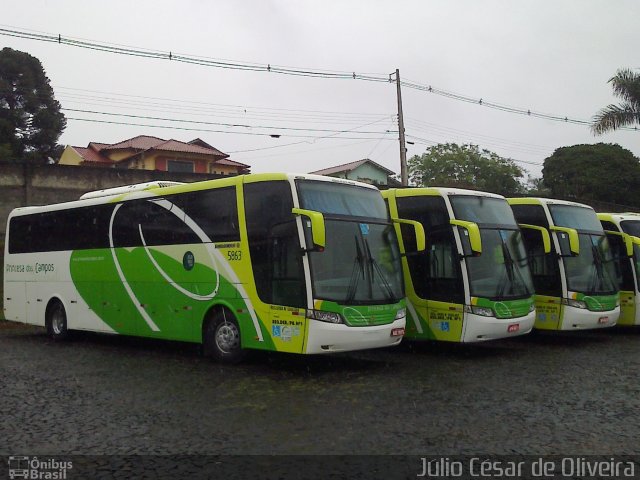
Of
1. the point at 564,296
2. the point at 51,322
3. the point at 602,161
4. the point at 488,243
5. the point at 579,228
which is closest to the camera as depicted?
the point at 488,243

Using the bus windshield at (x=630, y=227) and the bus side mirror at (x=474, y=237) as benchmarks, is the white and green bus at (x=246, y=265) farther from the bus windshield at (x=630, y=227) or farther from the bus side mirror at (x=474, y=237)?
the bus windshield at (x=630, y=227)

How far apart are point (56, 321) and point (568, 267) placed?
37.6 feet

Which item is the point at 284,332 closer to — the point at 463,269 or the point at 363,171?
the point at 463,269

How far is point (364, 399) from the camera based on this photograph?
8062 mm

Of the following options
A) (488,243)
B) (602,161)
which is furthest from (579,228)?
(602,161)

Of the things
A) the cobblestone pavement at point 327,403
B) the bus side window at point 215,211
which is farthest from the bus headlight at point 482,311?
the bus side window at point 215,211

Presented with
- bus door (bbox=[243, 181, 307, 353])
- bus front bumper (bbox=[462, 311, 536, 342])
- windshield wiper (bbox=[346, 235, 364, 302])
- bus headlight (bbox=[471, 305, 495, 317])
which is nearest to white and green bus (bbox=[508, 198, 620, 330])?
bus front bumper (bbox=[462, 311, 536, 342])

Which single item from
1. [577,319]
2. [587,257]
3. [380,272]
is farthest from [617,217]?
[380,272]

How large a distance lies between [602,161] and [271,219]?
4364 centimetres

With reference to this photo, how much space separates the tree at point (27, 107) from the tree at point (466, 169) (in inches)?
1076

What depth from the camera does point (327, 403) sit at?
25.8 ft

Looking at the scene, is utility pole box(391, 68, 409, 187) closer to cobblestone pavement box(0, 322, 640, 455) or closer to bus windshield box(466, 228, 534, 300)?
bus windshield box(466, 228, 534, 300)

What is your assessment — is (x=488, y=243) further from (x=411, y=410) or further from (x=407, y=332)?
(x=411, y=410)

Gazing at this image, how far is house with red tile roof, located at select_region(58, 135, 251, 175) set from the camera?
3925 centimetres
